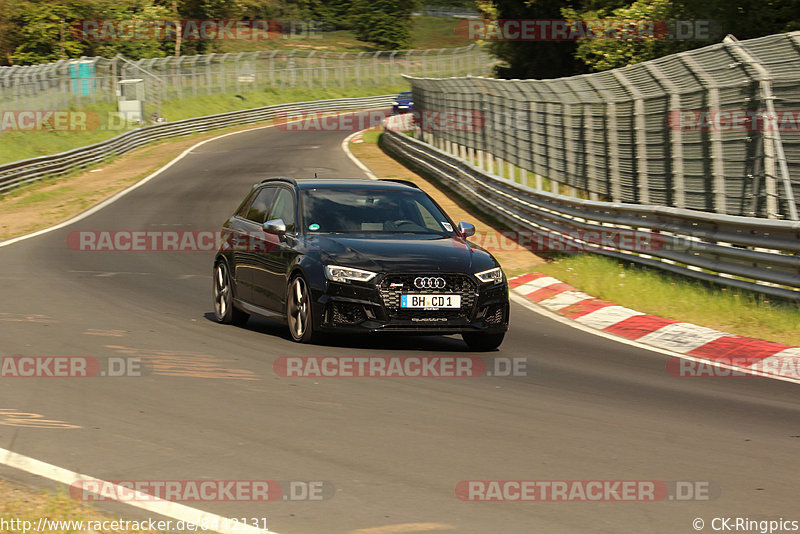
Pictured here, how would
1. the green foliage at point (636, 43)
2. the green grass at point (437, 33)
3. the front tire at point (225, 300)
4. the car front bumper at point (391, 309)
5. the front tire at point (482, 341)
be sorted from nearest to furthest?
the car front bumper at point (391, 309) → the front tire at point (482, 341) → the front tire at point (225, 300) → the green foliage at point (636, 43) → the green grass at point (437, 33)

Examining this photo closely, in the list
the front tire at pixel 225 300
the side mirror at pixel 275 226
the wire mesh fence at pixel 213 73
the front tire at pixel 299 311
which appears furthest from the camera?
the wire mesh fence at pixel 213 73

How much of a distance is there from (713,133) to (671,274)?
189cm

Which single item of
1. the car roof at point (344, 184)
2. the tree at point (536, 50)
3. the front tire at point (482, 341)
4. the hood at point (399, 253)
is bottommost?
the front tire at point (482, 341)

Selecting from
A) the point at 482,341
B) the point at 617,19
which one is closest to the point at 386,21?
the point at 617,19

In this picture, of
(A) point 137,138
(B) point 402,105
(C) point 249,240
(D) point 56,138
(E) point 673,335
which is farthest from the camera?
(B) point 402,105

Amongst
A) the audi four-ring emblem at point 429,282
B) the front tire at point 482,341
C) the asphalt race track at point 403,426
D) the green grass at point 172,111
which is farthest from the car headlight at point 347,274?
the green grass at point 172,111

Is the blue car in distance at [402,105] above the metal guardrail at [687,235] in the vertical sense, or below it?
below

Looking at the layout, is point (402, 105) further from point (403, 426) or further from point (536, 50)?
point (403, 426)

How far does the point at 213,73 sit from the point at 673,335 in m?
59.0

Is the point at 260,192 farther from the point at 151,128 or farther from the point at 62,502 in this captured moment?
the point at 151,128

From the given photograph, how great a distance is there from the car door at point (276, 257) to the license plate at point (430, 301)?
1356 millimetres

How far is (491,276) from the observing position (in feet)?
34.5

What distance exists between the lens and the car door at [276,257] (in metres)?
11.1

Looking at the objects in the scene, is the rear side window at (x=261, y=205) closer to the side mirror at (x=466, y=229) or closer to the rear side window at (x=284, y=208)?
the rear side window at (x=284, y=208)
